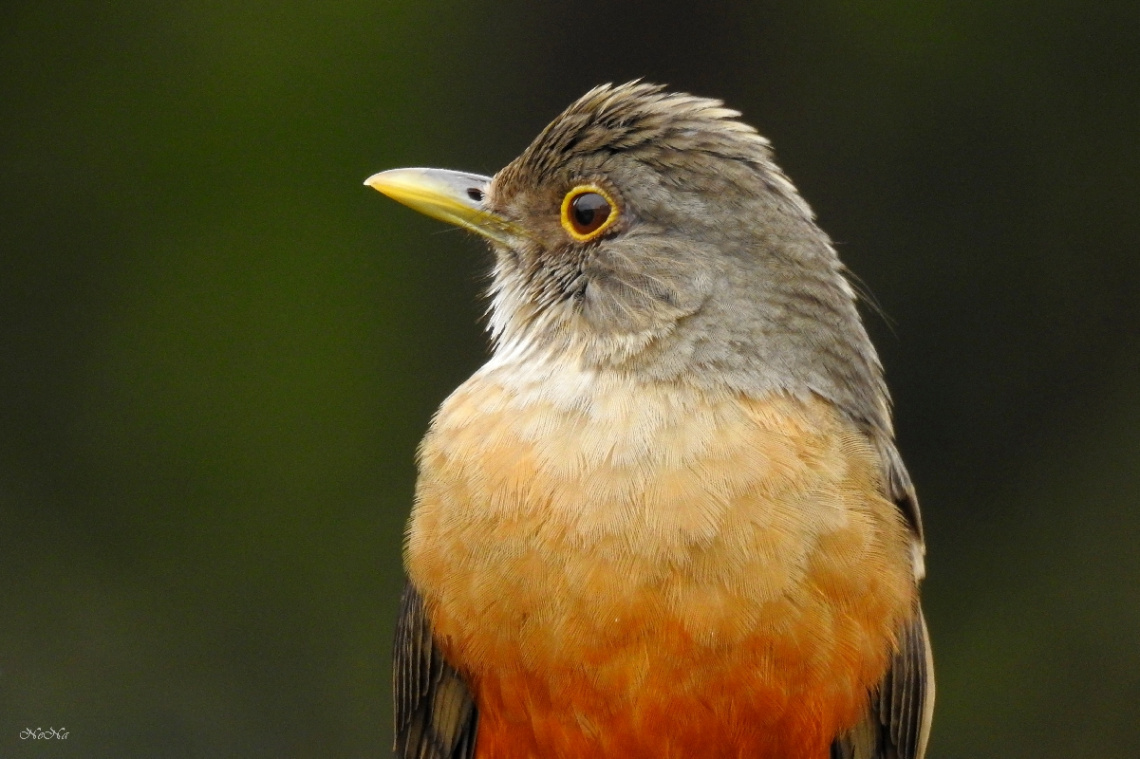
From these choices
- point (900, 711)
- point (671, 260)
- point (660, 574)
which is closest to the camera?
point (660, 574)

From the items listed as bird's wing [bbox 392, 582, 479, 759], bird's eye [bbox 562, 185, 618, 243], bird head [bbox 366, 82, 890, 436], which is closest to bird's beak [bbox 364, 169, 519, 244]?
bird head [bbox 366, 82, 890, 436]

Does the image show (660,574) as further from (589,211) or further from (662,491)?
(589,211)

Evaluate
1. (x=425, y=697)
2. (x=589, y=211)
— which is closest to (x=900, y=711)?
(x=425, y=697)

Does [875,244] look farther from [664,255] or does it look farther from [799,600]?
[799,600]

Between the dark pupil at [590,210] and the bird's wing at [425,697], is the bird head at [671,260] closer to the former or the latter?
the dark pupil at [590,210]

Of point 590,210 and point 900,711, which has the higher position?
point 590,210

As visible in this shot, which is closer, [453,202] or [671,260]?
[671,260]

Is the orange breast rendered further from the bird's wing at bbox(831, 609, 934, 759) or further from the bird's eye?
the bird's eye

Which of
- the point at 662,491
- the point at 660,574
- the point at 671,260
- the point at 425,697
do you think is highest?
the point at 671,260
